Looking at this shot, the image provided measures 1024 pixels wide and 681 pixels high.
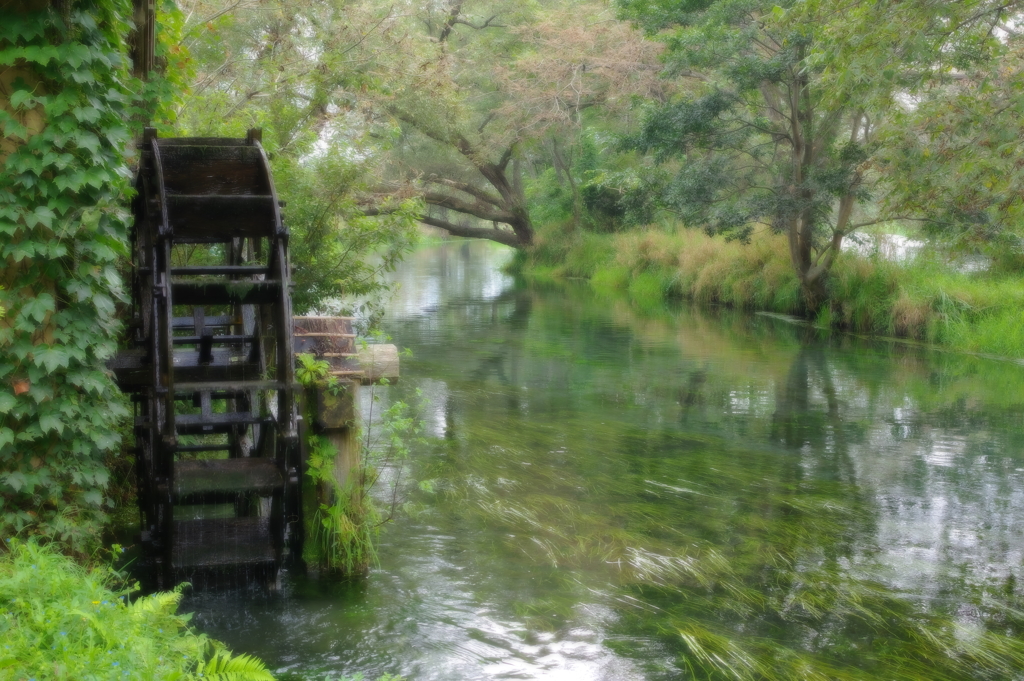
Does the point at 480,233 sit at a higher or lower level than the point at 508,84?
lower

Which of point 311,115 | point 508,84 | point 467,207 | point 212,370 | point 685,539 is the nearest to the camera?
point 685,539

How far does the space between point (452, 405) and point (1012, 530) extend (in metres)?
5.97

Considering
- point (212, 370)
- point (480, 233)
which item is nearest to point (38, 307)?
point (212, 370)

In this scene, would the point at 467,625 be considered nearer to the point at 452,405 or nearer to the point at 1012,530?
the point at 1012,530

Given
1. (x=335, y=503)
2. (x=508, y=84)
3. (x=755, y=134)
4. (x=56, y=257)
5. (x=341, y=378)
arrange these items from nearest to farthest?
(x=56, y=257) < (x=335, y=503) < (x=341, y=378) < (x=755, y=134) < (x=508, y=84)

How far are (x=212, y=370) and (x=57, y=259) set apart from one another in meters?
2.27

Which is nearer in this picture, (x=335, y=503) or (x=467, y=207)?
(x=335, y=503)

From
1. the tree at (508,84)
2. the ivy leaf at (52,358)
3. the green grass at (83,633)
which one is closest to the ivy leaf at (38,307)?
the ivy leaf at (52,358)

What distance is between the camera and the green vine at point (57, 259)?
455 centimetres

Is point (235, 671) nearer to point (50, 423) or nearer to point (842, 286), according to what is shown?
point (50, 423)

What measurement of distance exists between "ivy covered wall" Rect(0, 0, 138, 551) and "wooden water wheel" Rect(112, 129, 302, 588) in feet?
2.03

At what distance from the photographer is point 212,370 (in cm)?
690

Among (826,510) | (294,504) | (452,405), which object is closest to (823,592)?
(826,510)

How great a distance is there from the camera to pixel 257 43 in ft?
45.8
